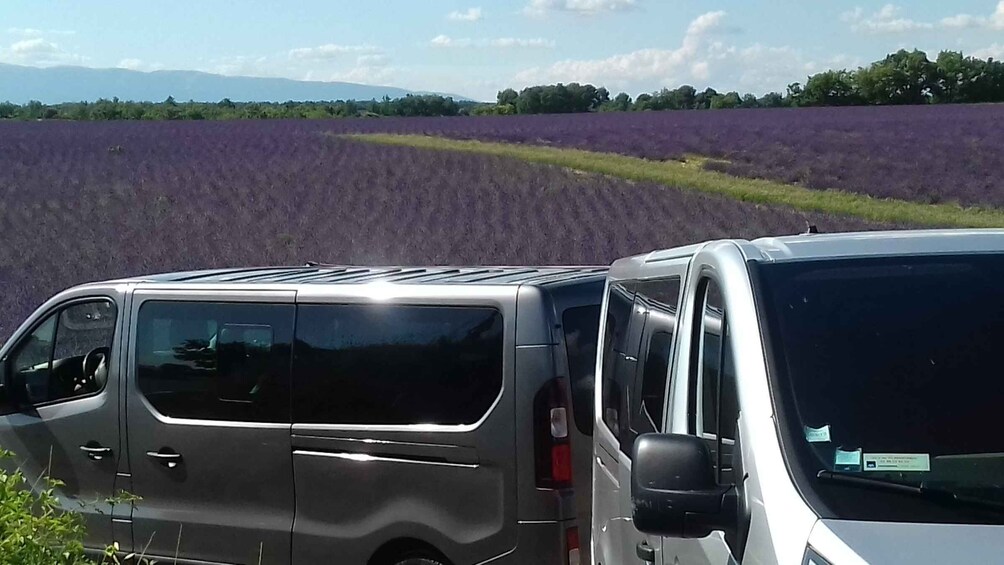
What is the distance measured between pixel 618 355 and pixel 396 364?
1.28 metres

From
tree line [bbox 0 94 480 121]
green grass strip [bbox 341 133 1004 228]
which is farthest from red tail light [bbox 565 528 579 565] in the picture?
tree line [bbox 0 94 480 121]

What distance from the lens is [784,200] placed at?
2397 centimetres

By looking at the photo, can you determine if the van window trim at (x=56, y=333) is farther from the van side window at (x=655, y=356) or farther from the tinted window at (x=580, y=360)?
the van side window at (x=655, y=356)

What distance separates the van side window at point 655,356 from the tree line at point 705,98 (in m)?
68.9

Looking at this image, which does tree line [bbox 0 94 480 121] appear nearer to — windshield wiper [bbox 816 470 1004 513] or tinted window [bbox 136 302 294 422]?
tinted window [bbox 136 302 294 422]

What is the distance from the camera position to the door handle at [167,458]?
638 cm

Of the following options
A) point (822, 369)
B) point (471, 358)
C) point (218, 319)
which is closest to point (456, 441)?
point (471, 358)

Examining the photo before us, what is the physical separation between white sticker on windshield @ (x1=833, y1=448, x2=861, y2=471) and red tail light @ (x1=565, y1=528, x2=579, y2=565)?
104 inches

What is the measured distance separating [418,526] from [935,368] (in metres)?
3.01

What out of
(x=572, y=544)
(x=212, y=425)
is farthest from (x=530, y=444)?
(x=212, y=425)

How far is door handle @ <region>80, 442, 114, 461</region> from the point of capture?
6621 millimetres

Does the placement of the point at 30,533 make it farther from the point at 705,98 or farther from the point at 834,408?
the point at 705,98

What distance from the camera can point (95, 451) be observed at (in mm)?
6648

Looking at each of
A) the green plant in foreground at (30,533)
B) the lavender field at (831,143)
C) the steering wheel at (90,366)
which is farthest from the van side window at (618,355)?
the lavender field at (831,143)
